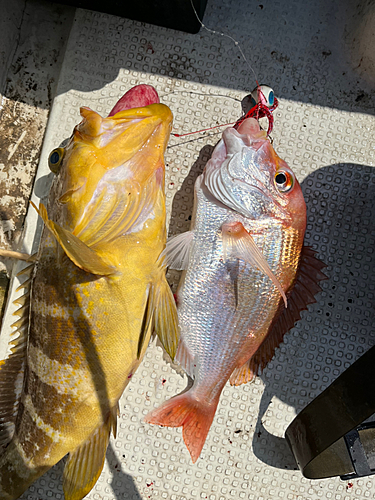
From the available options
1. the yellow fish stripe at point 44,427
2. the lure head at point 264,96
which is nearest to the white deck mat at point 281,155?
the lure head at point 264,96

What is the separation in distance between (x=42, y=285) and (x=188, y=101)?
144 centimetres

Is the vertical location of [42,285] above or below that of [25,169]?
below

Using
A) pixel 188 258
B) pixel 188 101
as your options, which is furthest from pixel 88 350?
pixel 188 101

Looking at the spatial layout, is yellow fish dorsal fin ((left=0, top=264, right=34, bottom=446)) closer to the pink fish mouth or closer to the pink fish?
the pink fish

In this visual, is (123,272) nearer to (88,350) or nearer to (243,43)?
(88,350)

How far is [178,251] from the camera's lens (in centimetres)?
196

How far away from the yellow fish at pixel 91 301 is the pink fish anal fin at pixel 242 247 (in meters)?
0.32

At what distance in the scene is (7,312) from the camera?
2.32 metres

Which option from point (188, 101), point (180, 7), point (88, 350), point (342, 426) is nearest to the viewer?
point (88, 350)

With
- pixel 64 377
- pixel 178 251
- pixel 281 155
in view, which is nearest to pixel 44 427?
pixel 64 377

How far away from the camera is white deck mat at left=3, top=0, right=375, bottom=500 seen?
2314 millimetres

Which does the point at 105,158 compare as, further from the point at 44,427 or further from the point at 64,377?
the point at 44,427

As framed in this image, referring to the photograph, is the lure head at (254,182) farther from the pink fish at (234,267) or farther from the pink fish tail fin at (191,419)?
the pink fish tail fin at (191,419)

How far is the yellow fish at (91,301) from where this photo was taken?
1683 millimetres
